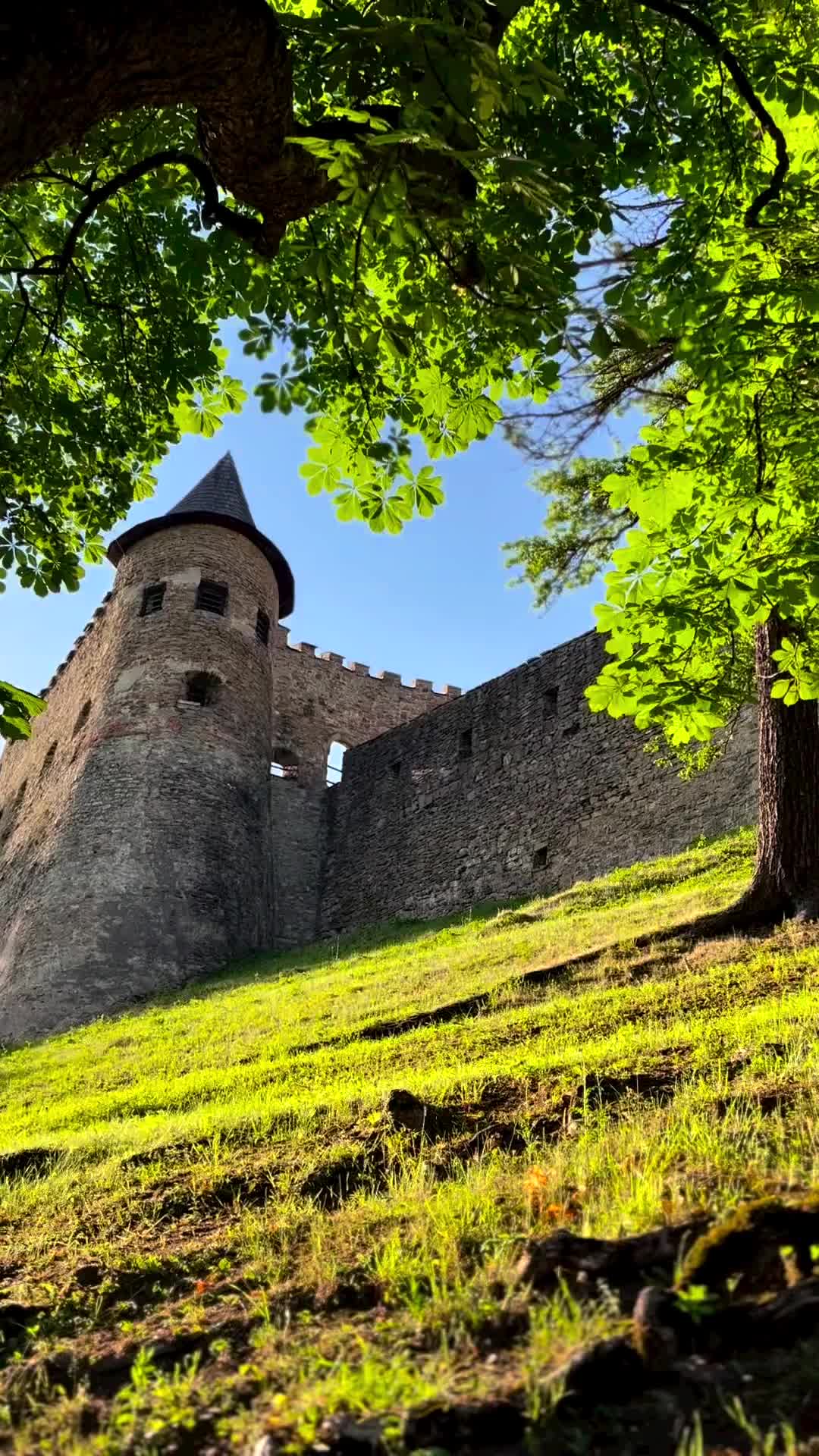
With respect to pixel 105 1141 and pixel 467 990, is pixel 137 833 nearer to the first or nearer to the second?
pixel 467 990

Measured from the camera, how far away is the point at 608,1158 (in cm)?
290

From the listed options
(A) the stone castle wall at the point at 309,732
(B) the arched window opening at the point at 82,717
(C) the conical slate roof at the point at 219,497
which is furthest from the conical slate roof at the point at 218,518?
(B) the arched window opening at the point at 82,717

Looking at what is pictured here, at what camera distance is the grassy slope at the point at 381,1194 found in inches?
76.4

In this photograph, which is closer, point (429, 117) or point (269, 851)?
point (429, 117)

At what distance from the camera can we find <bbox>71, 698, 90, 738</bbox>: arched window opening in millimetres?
20859

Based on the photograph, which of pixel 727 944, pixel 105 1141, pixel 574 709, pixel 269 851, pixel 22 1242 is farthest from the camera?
pixel 269 851

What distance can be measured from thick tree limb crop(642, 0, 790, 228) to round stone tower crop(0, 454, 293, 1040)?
14.7 metres

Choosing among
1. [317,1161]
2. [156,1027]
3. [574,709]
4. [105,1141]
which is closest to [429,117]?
[317,1161]

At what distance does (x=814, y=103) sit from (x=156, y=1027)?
11.4m

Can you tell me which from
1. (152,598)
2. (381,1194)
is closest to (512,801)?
(152,598)

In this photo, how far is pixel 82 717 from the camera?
69.4ft

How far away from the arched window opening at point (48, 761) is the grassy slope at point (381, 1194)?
16.2 meters

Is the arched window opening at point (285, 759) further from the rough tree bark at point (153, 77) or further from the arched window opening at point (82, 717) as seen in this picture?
the rough tree bark at point (153, 77)

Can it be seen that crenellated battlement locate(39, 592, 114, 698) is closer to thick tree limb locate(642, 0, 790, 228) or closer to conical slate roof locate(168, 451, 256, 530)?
conical slate roof locate(168, 451, 256, 530)
